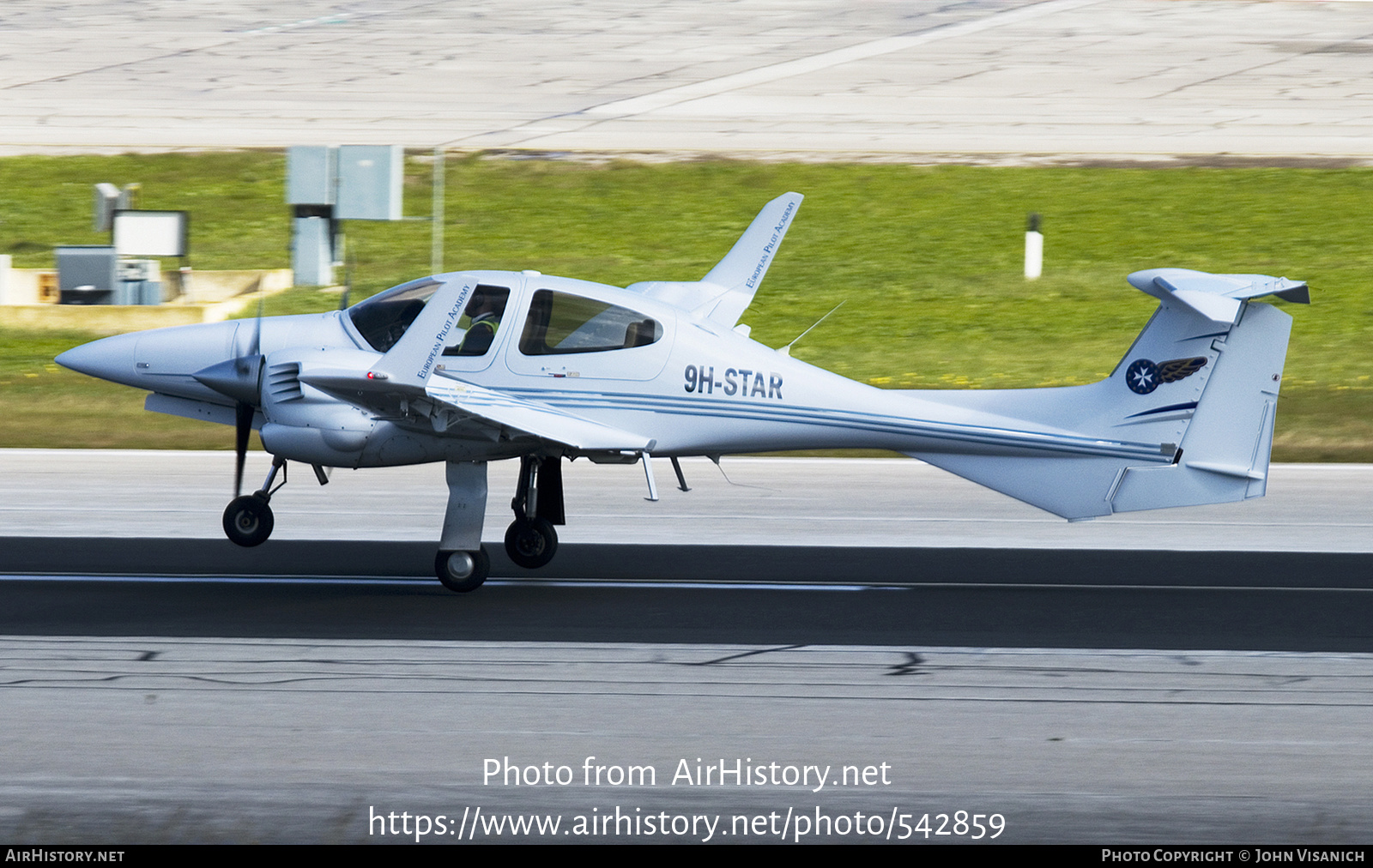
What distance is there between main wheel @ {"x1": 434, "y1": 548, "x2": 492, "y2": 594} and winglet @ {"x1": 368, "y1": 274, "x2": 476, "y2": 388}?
1.49m

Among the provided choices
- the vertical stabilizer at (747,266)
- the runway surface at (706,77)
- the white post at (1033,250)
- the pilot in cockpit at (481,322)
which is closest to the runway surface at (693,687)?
the pilot in cockpit at (481,322)

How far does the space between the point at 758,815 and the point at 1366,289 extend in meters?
28.4

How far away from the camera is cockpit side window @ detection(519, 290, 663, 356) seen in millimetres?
12852

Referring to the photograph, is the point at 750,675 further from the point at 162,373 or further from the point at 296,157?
the point at 296,157

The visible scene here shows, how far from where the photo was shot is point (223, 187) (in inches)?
1495

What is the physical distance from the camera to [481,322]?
42.1 ft

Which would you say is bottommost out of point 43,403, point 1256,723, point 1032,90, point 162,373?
point 43,403

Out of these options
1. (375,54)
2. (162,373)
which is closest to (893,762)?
(162,373)

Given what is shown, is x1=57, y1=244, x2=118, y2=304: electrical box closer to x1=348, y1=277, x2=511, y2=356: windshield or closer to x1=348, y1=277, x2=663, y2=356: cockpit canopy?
x1=348, y1=277, x2=663, y2=356: cockpit canopy

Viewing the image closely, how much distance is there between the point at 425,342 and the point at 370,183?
20844 millimetres

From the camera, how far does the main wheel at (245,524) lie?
13180mm

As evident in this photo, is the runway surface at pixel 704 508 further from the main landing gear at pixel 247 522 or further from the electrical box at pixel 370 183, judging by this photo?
the electrical box at pixel 370 183

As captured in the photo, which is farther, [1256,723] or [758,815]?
[1256,723]

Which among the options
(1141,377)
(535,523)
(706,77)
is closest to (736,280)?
(535,523)
